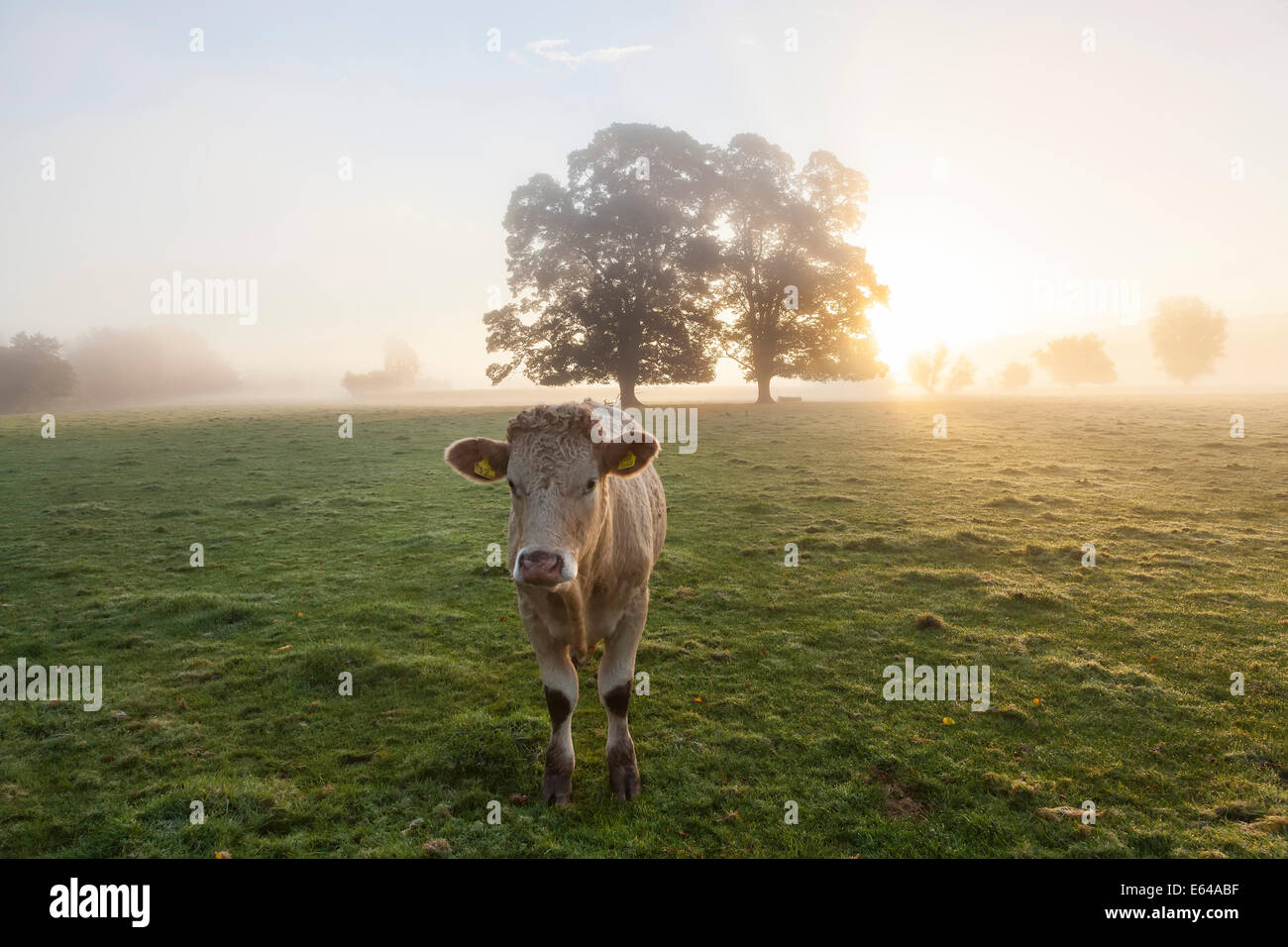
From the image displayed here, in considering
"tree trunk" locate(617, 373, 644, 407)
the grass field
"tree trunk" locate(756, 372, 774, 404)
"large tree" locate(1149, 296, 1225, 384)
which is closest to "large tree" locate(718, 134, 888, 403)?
"tree trunk" locate(756, 372, 774, 404)

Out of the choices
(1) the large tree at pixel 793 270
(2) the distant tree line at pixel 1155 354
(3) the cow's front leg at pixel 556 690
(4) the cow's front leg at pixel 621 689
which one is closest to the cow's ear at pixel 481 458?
(3) the cow's front leg at pixel 556 690

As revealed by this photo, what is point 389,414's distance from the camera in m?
38.3

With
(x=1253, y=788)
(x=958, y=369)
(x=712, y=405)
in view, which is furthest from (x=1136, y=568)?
(x=958, y=369)

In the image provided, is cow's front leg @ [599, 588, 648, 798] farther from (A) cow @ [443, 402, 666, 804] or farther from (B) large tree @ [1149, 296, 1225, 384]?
(B) large tree @ [1149, 296, 1225, 384]

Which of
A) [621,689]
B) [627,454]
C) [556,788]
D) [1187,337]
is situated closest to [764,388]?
[621,689]

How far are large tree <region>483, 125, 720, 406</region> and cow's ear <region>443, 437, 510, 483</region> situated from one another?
33163 millimetres

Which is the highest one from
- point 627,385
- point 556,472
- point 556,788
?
point 627,385

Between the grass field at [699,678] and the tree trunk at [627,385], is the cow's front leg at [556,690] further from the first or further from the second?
the tree trunk at [627,385]

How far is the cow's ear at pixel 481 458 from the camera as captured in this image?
5199mm

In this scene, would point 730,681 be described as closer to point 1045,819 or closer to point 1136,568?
point 1045,819

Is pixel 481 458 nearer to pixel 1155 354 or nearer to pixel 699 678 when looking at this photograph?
pixel 699 678

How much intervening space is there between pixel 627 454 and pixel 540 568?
1288 mm

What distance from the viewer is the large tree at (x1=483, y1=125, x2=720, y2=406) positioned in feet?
125

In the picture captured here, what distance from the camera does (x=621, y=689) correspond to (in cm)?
568
